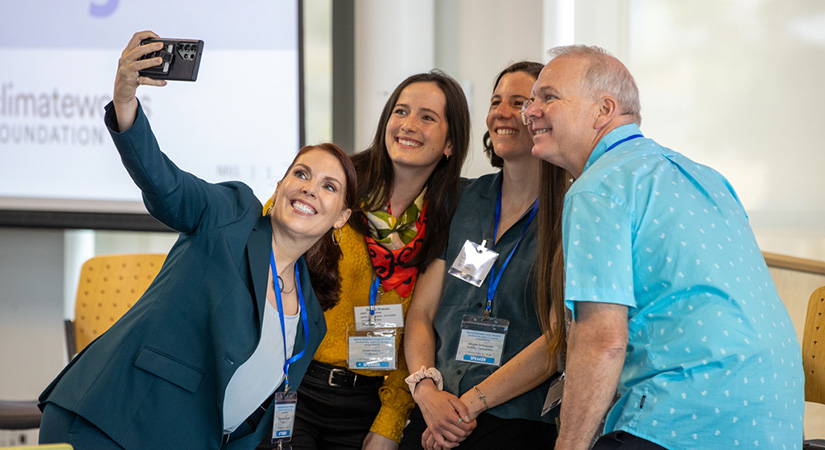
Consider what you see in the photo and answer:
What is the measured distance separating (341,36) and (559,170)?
2.00 meters

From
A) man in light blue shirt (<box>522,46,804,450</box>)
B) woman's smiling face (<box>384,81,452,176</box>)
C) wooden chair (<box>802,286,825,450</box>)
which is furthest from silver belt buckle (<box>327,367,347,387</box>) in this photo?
wooden chair (<box>802,286,825,450</box>)

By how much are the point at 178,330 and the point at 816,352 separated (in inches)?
78.7

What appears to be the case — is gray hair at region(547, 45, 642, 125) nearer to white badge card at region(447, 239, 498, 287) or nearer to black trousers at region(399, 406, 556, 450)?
white badge card at region(447, 239, 498, 287)

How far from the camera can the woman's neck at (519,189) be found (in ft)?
7.64

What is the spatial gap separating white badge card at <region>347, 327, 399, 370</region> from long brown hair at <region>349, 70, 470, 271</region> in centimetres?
27

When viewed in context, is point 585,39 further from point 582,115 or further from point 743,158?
point 582,115

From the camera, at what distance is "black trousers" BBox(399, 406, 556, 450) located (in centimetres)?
216

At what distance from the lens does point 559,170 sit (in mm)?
2174

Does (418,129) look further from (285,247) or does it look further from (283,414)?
(283,414)

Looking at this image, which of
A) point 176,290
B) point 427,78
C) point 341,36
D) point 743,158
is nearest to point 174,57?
point 176,290

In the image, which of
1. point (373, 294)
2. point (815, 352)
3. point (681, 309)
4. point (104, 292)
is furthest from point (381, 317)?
point (104, 292)

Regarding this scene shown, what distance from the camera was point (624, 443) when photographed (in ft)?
A: 4.60

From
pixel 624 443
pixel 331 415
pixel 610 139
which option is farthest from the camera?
pixel 331 415

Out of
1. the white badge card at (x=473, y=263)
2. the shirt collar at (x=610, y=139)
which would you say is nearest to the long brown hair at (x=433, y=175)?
the white badge card at (x=473, y=263)
